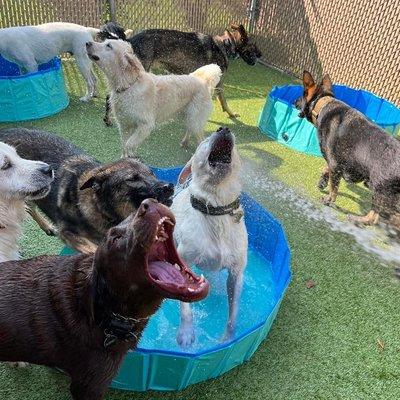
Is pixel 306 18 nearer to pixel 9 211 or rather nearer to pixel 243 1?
pixel 243 1

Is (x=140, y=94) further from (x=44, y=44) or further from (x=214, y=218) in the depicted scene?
(x=44, y=44)

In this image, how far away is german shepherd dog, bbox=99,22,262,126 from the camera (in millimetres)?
7320

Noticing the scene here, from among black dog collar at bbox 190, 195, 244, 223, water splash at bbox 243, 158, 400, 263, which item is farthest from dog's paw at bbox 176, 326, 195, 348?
water splash at bbox 243, 158, 400, 263

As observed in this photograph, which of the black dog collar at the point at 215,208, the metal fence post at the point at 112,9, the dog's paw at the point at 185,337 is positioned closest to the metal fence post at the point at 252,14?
the metal fence post at the point at 112,9

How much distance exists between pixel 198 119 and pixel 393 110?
3.42m

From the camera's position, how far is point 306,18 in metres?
9.48

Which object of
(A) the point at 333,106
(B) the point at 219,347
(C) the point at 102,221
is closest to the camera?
(B) the point at 219,347

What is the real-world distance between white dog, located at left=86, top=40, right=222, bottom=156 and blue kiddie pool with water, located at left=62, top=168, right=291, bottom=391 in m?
1.06

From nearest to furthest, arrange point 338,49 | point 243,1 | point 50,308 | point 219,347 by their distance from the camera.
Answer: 1. point 50,308
2. point 219,347
3. point 338,49
4. point 243,1

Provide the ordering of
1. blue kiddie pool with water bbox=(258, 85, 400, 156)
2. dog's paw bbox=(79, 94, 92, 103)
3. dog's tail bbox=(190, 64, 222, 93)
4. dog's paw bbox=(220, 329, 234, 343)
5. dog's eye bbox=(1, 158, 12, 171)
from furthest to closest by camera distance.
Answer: dog's paw bbox=(79, 94, 92, 103)
blue kiddie pool with water bbox=(258, 85, 400, 156)
dog's tail bbox=(190, 64, 222, 93)
dog's paw bbox=(220, 329, 234, 343)
dog's eye bbox=(1, 158, 12, 171)

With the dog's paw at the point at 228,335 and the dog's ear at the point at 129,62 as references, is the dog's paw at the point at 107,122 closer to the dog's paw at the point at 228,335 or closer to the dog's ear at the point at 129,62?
the dog's ear at the point at 129,62

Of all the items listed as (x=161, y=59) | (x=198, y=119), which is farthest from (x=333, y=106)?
(x=161, y=59)

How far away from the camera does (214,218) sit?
327cm

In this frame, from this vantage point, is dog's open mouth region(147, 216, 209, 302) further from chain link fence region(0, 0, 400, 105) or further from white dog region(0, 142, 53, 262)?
chain link fence region(0, 0, 400, 105)
